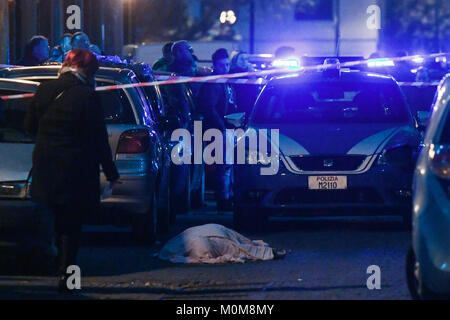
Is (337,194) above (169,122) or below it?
below

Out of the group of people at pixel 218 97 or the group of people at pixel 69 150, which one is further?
the group of people at pixel 218 97

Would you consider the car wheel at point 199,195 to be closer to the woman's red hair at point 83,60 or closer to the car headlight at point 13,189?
the car headlight at point 13,189

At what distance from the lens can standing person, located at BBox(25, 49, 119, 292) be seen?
9.88 meters

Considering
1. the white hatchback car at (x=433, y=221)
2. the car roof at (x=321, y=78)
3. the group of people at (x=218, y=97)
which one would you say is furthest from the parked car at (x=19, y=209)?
the group of people at (x=218, y=97)

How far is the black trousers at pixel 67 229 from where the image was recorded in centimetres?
995

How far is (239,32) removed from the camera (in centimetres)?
7181

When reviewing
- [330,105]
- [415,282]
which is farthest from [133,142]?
[415,282]

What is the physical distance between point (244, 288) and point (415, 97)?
49.6 feet

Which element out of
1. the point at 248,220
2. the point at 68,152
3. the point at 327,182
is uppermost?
the point at 68,152

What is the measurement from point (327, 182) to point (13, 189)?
163 inches

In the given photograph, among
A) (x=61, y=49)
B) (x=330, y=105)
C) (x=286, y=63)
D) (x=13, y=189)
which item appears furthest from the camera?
(x=286, y=63)

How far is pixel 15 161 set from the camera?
35.4 feet

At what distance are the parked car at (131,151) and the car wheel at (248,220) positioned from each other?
0.94m

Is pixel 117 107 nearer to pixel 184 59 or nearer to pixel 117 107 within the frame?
pixel 117 107
